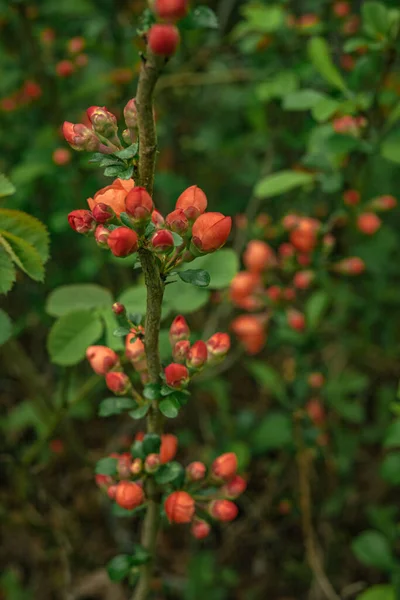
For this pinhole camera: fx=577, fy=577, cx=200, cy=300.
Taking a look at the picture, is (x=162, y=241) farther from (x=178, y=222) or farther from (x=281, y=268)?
(x=281, y=268)

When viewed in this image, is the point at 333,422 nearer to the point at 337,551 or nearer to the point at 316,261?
the point at 337,551

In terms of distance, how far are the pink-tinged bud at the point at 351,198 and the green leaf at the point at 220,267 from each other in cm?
63

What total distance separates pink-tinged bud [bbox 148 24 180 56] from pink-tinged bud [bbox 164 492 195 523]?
0.67 metres

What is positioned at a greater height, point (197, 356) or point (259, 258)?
point (197, 356)

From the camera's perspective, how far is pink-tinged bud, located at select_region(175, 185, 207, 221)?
79 centimetres

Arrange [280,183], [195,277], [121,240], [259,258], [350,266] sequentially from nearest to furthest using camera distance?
[121,240] → [195,277] → [280,183] → [350,266] → [259,258]

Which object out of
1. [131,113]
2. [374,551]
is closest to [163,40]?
[131,113]

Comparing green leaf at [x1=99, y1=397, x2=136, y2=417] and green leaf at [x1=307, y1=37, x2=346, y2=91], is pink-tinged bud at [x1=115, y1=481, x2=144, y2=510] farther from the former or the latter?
green leaf at [x1=307, y1=37, x2=346, y2=91]

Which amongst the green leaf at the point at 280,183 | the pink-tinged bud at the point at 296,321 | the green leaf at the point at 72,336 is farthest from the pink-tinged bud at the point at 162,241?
the pink-tinged bud at the point at 296,321

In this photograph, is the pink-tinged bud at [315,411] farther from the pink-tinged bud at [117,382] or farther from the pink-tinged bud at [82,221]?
the pink-tinged bud at [82,221]

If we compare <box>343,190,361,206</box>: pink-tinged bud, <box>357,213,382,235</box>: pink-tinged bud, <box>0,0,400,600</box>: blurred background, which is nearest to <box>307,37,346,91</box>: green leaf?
<box>0,0,400,600</box>: blurred background

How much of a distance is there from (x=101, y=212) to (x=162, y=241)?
10 cm

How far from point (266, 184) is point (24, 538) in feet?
4.98

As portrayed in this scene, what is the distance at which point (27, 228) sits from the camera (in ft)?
3.14
